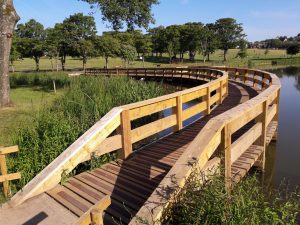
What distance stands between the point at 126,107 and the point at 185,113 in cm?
268

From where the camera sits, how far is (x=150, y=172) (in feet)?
18.0

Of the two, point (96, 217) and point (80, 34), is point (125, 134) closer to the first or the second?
point (96, 217)

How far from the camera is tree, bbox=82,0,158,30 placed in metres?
22.9

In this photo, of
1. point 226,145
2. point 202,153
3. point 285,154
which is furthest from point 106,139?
point 285,154

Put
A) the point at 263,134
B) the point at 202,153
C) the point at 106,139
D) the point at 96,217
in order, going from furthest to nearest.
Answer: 1. the point at 263,134
2. the point at 106,139
3. the point at 202,153
4. the point at 96,217

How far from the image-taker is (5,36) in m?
13.4

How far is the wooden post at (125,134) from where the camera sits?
230 inches

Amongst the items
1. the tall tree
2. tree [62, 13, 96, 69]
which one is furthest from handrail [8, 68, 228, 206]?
tree [62, 13, 96, 69]

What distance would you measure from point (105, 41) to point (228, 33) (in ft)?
165

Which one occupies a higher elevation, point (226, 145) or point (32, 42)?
point (32, 42)

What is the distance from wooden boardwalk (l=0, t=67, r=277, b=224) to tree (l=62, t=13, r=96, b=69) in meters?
51.1

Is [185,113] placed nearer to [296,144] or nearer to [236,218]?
[296,144]

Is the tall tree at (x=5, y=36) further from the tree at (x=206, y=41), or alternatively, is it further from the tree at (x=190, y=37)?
the tree at (x=206, y=41)

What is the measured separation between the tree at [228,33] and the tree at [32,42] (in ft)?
170
